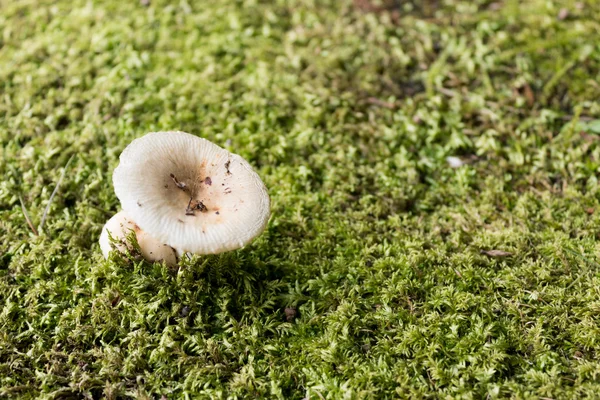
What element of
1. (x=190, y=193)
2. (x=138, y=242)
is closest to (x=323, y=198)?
(x=190, y=193)

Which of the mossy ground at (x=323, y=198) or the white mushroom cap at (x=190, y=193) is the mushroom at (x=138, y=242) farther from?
the white mushroom cap at (x=190, y=193)

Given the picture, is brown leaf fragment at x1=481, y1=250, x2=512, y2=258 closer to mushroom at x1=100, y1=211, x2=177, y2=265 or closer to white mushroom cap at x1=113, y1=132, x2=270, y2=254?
white mushroom cap at x1=113, y1=132, x2=270, y2=254

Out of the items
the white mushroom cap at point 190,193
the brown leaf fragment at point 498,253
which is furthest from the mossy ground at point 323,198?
the white mushroom cap at point 190,193

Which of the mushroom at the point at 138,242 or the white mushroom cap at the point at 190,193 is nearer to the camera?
the white mushroom cap at the point at 190,193

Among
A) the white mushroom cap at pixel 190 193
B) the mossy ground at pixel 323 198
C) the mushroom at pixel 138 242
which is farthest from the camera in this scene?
the mushroom at pixel 138 242

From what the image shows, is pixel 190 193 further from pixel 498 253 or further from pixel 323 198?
pixel 498 253

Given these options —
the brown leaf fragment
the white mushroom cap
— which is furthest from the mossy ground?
the white mushroom cap

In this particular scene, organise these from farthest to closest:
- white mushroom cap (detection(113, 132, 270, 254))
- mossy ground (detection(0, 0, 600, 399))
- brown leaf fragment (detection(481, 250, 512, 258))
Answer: brown leaf fragment (detection(481, 250, 512, 258))
mossy ground (detection(0, 0, 600, 399))
white mushroom cap (detection(113, 132, 270, 254))
